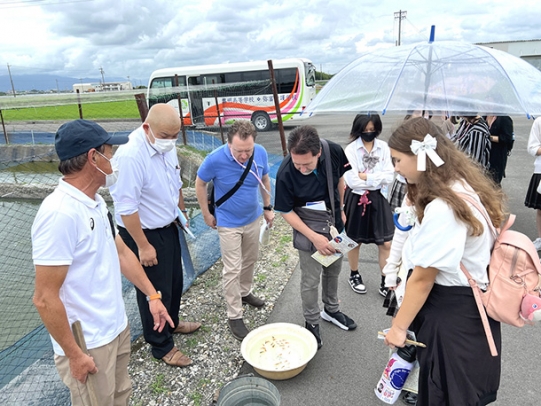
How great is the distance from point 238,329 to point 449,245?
2103 mm

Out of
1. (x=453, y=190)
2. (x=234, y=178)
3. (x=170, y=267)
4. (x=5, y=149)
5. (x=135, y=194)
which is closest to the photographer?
(x=453, y=190)

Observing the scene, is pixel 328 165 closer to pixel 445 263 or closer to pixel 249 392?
pixel 445 263

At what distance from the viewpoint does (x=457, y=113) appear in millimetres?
3143

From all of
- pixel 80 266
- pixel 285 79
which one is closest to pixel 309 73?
pixel 285 79

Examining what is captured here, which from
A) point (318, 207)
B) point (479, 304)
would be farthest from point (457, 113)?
point (479, 304)

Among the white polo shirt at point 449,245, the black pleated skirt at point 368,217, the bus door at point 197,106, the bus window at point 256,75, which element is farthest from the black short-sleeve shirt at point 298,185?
the bus door at point 197,106

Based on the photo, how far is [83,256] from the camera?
1577 mm

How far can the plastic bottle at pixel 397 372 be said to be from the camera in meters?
1.92

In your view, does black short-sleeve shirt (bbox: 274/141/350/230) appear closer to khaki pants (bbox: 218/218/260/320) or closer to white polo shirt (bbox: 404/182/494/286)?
khaki pants (bbox: 218/218/260/320)

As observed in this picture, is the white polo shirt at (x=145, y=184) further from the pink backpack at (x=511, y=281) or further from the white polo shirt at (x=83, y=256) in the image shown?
the pink backpack at (x=511, y=281)

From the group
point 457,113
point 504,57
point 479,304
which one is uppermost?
point 504,57

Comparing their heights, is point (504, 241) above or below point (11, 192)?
above

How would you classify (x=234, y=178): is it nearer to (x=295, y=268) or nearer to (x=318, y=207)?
(x=318, y=207)

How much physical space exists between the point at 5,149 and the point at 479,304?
17831mm
